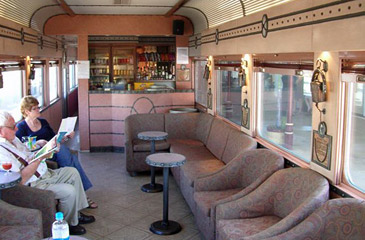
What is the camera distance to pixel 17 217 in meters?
3.86

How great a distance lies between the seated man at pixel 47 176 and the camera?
4.11m

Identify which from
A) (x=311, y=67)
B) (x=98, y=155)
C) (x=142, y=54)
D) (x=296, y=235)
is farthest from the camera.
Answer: (x=142, y=54)

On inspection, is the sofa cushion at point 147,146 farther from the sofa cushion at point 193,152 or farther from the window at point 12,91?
the window at point 12,91

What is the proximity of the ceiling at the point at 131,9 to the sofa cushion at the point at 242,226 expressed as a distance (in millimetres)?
2657

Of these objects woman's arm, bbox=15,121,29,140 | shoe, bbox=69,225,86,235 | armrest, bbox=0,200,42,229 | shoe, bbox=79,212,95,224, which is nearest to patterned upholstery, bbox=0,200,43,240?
armrest, bbox=0,200,42,229

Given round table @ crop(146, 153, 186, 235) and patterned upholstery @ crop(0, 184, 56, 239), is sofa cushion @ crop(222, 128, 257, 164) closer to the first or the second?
round table @ crop(146, 153, 186, 235)

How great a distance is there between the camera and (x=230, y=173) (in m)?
4.93

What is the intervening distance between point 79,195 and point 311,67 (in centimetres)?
305

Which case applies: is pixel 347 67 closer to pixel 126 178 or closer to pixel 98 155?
pixel 126 178

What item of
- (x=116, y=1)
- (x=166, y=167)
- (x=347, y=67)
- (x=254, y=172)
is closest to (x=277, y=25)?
(x=347, y=67)

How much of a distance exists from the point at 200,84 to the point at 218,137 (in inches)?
121

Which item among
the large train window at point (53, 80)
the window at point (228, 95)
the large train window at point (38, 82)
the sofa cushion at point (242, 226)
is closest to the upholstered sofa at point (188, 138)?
the window at point (228, 95)

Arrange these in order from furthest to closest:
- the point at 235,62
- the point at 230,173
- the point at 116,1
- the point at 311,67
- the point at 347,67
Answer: the point at 116,1, the point at 235,62, the point at 230,173, the point at 311,67, the point at 347,67

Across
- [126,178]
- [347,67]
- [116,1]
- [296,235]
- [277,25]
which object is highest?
[116,1]
